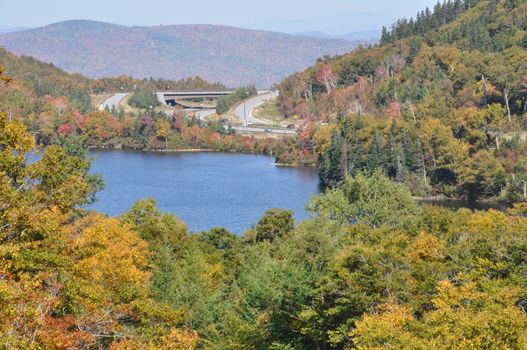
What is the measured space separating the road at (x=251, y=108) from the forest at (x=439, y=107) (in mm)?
8487

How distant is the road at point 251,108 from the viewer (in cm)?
9788

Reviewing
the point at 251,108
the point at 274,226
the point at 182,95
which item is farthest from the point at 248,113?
the point at 274,226

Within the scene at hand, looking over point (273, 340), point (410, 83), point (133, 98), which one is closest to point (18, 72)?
point (133, 98)

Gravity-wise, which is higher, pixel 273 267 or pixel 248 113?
pixel 273 267

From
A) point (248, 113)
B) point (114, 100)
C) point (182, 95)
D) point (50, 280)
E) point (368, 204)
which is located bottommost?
point (248, 113)

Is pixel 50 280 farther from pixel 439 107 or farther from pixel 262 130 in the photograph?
pixel 262 130

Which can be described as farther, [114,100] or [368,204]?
[114,100]

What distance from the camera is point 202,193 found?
5562 cm

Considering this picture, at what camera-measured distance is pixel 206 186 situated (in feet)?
194

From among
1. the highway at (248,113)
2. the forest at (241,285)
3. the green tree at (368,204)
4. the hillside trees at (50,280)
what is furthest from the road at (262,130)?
the hillside trees at (50,280)

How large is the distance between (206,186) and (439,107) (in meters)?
19.9

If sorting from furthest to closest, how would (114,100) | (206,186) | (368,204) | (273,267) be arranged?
(114,100) < (206,186) < (368,204) < (273,267)

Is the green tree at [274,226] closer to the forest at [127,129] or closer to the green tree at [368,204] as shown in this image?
the green tree at [368,204]

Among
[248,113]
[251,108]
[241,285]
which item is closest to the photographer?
[241,285]
